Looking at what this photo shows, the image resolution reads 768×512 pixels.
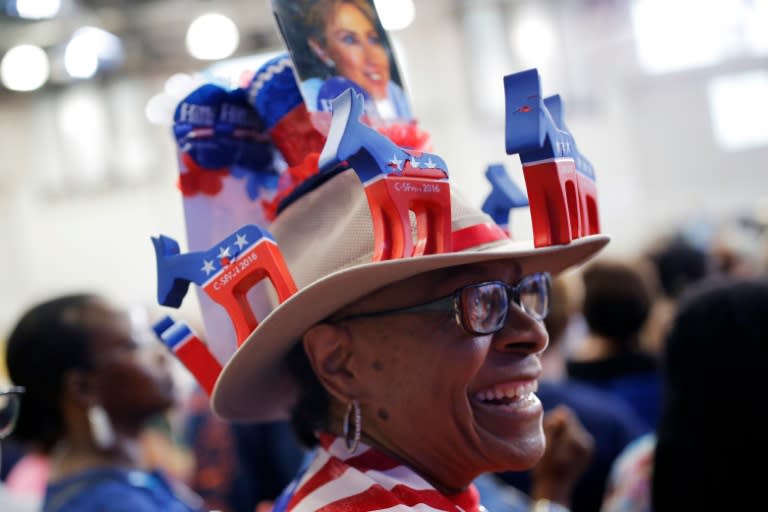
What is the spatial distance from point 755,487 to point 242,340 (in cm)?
104

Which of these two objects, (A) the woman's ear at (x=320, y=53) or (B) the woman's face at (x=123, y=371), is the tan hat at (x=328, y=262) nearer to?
(A) the woman's ear at (x=320, y=53)

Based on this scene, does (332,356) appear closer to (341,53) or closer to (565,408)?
(341,53)

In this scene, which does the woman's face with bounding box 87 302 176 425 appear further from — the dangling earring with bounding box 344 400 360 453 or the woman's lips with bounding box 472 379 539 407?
the woman's lips with bounding box 472 379 539 407

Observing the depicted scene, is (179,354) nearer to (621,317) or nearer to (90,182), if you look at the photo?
(621,317)

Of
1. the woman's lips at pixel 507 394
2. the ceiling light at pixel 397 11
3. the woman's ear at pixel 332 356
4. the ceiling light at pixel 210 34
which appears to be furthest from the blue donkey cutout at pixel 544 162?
the ceiling light at pixel 210 34

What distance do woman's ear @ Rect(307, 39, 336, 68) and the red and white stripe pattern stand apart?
609mm

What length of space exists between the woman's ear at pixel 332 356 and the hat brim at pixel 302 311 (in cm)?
2

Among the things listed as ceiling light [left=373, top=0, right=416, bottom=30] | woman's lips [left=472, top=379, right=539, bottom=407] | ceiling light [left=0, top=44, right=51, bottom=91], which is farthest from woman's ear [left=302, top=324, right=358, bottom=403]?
ceiling light [left=0, top=44, right=51, bottom=91]

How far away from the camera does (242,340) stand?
1.33 m

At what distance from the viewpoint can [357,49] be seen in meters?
1.47

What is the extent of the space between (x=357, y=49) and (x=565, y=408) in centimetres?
126

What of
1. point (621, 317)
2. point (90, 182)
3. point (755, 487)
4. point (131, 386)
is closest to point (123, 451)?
point (131, 386)

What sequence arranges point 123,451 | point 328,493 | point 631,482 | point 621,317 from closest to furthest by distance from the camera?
1. point 328,493
2. point 631,482
3. point 123,451
4. point 621,317

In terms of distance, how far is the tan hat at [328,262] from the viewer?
122cm
